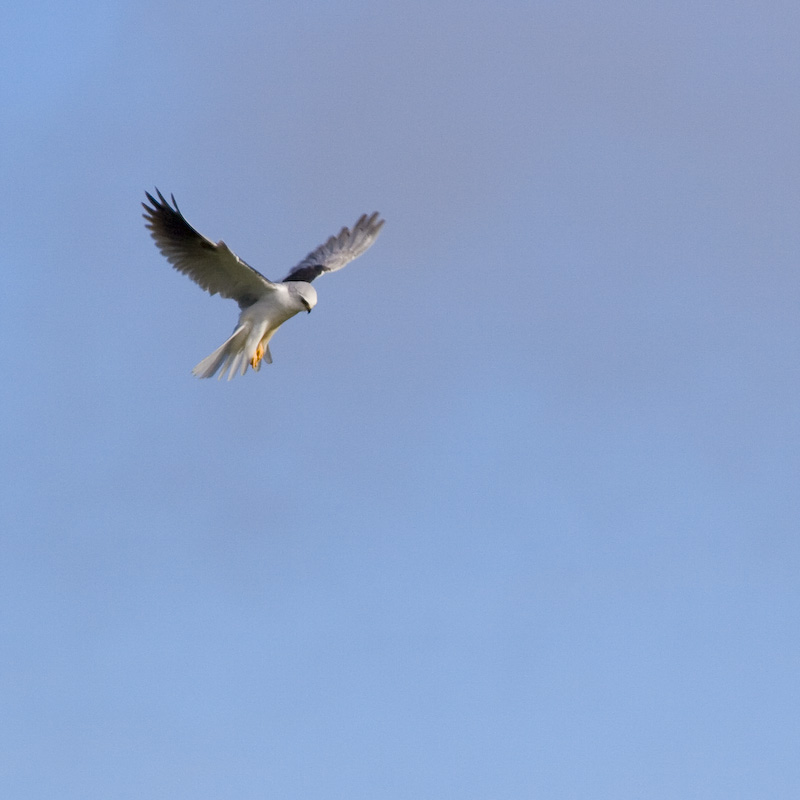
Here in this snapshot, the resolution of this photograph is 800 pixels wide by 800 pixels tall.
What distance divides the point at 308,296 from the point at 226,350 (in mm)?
1362

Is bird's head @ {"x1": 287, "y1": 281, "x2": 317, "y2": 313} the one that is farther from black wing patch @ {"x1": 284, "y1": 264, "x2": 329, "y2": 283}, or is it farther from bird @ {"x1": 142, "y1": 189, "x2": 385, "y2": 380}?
black wing patch @ {"x1": 284, "y1": 264, "x2": 329, "y2": 283}

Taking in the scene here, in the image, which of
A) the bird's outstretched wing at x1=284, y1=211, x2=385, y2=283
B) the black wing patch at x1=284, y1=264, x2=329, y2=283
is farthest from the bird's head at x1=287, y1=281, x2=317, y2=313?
the bird's outstretched wing at x1=284, y1=211, x2=385, y2=283

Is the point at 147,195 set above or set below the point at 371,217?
below

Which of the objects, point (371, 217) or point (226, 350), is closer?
point (226, 350)

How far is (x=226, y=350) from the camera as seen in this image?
66.1 ft

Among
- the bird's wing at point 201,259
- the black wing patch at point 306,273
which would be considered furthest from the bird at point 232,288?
the black wing patch at point 306,273

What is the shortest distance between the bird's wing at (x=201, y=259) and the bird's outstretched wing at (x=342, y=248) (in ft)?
8.42

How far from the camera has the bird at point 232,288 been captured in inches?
781

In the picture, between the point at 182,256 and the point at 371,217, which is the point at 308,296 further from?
the point at 371,217

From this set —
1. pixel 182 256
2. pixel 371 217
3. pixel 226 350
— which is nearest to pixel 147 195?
pixel 182 256

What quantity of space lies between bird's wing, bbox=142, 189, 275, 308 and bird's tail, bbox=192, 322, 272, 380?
55 cm

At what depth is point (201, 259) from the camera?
20062 millimetres

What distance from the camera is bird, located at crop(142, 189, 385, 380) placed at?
65.1 feet

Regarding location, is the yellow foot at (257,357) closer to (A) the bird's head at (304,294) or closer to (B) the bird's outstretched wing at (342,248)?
(A) the bird's head at (304,294)
